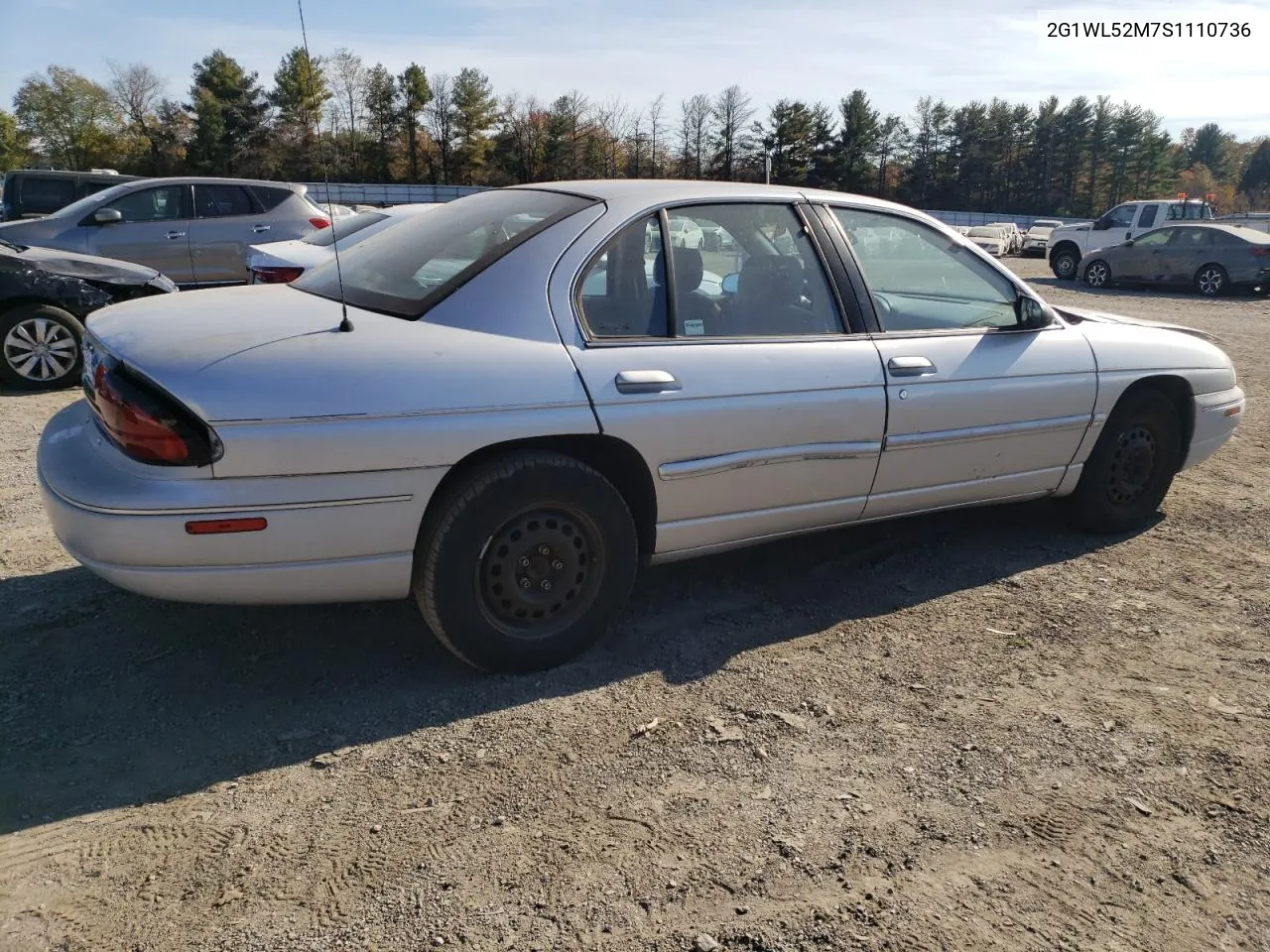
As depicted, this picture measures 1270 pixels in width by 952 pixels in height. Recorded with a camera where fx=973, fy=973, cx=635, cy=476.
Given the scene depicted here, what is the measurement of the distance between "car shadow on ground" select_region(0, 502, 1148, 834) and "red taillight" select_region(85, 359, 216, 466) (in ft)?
2.70

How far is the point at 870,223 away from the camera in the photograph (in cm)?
406

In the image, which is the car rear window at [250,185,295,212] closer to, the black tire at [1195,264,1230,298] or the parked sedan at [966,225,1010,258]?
the black tire at [1195,264,1230,298]

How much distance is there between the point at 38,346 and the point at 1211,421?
788 cm

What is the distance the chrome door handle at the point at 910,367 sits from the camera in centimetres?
376

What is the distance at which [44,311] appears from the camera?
289 inches

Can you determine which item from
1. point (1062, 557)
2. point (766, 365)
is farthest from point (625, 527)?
point (1062, 557)

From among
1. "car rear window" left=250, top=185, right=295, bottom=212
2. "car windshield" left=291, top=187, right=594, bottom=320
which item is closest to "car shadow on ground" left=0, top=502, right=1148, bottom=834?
"car windshield" left=291, top=187, right=594, bottom=320

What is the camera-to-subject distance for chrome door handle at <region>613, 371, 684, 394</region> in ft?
10.4

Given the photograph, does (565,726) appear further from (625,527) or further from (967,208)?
(967,208)

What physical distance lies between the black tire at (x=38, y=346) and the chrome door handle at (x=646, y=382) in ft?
19.8

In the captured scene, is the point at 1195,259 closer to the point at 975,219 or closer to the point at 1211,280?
the point at 1211,280

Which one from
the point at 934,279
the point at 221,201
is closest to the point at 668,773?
the point at 934,279

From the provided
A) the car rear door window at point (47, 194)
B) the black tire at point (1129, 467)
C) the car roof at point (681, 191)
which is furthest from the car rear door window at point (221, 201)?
the black tire at point (1129, 467)

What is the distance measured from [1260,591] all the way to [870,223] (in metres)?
2.33
